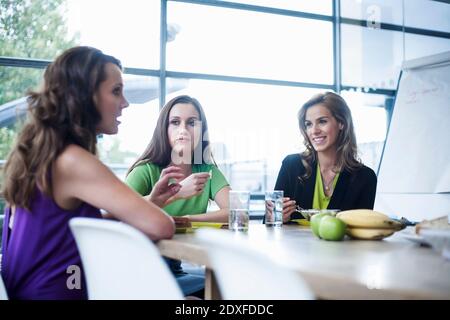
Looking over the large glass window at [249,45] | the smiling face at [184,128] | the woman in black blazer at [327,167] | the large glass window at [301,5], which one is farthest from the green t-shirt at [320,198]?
the large glass window at [301,5]

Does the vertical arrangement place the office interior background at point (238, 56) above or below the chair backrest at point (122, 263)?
above

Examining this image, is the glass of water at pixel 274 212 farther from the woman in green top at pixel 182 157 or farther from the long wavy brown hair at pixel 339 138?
the long wavy brown hair at pixel 339 138

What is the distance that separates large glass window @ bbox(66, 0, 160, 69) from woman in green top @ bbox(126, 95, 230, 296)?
2.13 m

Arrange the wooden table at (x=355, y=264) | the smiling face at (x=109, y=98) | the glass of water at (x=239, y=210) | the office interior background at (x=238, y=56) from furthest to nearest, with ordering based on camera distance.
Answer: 1. the office interior background at (x=238, y=56)
2. the glass of water at (x=239, y=210)
3. the smiling face at (x=109, y=98)
4. the wooden table at (x=355, y=264)

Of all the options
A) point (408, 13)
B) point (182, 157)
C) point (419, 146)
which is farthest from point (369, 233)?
point (408, 13)

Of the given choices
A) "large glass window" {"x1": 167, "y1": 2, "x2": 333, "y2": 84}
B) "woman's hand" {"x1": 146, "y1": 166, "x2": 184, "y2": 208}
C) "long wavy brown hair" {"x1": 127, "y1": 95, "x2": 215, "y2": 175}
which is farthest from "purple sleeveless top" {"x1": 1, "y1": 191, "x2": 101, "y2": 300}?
"large glass window" {"x1": 167, "y1": 2, "x2": 333, "y2": 84}

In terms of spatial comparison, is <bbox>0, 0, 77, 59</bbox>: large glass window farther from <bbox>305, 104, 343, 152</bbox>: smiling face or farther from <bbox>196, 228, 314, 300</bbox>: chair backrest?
<bbox>196, 228, 314, 300</bbox>: chair backrest

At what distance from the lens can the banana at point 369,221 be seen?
1366 mm

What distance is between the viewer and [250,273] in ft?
2.21

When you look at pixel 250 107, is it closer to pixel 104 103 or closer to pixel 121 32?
pixel 121 32

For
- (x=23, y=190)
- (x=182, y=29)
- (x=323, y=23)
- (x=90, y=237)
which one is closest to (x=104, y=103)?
(x=23, y=190)

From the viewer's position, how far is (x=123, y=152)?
4.41 metres

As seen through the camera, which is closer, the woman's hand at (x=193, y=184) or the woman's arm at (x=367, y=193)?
the woman's hand at (x=193, y=184)
